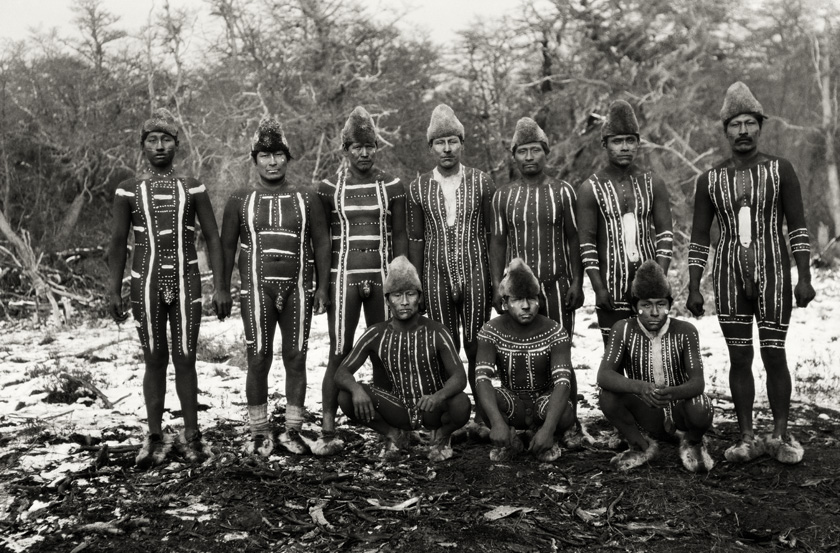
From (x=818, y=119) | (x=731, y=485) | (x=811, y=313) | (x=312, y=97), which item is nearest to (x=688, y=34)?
(x=818, y=119)

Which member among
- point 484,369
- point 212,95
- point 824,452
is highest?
point 212,95

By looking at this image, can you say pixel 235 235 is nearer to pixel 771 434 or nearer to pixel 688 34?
pixel 771 434

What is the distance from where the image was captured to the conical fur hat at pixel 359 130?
5000mm

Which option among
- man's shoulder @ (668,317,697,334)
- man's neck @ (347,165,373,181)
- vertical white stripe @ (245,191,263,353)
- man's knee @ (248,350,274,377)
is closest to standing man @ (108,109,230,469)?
vertical white stripe @ (245,191,263,353)

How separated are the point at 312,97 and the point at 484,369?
1419 cm

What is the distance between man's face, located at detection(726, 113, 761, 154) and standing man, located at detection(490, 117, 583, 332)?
100cm

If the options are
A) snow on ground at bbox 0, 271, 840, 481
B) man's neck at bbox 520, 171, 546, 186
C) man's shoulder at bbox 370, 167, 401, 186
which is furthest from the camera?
snow on ground at bbox 0, 271, 840, 481

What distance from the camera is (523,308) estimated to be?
4520mm

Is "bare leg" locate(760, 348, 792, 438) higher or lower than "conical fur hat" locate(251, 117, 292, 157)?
lower

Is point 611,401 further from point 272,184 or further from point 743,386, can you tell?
point 272,184

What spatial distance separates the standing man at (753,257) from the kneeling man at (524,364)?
2.83 ft

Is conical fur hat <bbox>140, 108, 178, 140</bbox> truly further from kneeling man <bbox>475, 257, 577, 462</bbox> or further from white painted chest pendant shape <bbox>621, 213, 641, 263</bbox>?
white painted chest pendant shape <bbox>621, 213, 641, 263</bbox>

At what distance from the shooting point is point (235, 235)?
488 cm

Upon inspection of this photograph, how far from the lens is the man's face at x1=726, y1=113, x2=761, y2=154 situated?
4551mm
